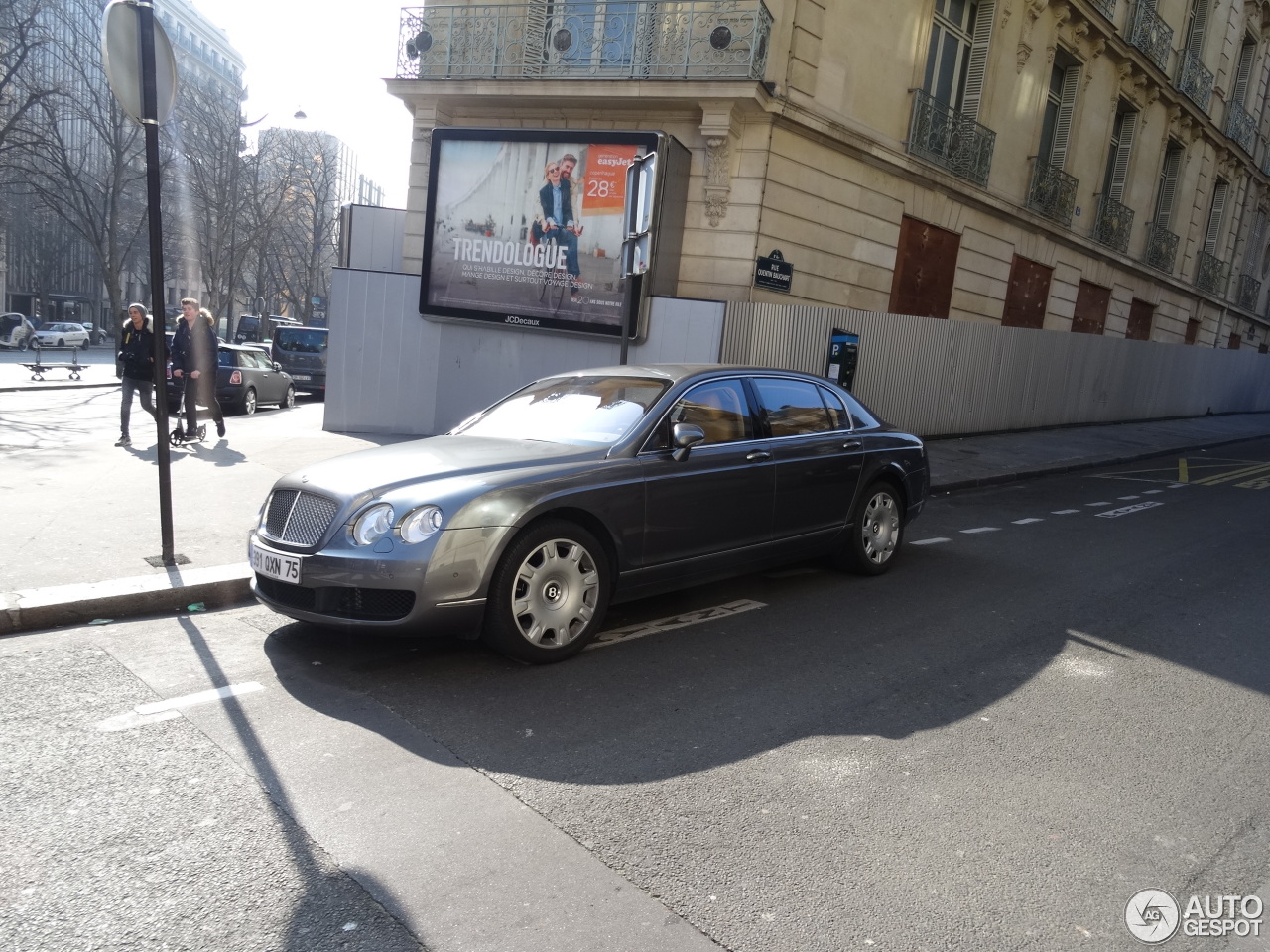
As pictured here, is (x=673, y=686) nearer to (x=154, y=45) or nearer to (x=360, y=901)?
(x=360, y=901)

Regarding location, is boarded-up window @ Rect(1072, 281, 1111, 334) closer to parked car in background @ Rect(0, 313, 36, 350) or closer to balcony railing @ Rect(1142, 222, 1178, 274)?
balcony railing @ Rect(1142, 222, 1178, 274)

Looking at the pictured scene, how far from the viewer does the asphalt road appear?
9.26 feet

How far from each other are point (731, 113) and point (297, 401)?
1602cm

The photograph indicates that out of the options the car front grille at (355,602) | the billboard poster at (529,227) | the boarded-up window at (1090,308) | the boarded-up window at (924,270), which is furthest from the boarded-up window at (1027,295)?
the car front grille at (355,602)

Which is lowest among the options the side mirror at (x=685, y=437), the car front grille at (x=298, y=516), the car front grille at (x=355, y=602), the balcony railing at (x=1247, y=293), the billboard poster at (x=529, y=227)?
the car front grille at (x=355, y=602)

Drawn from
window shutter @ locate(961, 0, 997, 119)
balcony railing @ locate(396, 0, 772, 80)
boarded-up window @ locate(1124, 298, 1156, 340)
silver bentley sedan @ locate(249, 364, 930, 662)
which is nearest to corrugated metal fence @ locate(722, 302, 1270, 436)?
boarded-up window @ locate(1124, 298, 1156, 340)

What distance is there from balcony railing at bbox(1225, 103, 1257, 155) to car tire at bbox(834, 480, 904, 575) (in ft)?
96.3

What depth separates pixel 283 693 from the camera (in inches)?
173

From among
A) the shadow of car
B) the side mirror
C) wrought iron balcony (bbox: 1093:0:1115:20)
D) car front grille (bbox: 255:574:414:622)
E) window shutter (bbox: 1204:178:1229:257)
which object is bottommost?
the shadow of car

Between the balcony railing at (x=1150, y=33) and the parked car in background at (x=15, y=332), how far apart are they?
157ft

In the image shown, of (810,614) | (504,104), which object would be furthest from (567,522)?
(504,104)

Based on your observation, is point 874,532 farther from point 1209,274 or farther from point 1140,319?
point 1209,274

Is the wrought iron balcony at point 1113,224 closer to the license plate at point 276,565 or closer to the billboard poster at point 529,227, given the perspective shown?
the billboard poster at point 529,227

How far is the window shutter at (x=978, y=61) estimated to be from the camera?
17.5 meters
